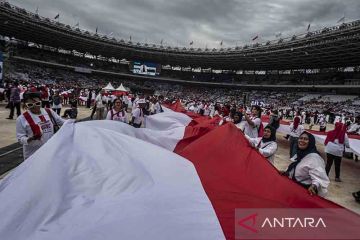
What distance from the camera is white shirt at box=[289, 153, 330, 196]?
11.5 ft

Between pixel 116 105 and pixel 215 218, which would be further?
pixel 116 105

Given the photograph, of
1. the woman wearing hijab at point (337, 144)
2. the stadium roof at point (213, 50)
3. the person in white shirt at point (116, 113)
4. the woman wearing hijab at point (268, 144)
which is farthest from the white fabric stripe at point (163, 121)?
the stadium roof at point (213, 50)

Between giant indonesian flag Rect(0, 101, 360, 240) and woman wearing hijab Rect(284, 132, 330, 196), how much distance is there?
1.35 ft

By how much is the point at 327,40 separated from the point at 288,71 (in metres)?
23.7

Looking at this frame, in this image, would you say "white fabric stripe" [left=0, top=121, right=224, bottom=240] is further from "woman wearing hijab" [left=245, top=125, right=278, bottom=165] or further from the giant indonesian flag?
"woman wearing hijab" [left=245, top=125, right=278, bottom=165]

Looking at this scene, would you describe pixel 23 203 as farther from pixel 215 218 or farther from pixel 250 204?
pixel 250 204

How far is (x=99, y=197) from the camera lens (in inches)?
99.7

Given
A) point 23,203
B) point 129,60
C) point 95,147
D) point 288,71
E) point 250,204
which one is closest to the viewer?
point 23,203

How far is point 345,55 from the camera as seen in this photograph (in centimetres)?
4528

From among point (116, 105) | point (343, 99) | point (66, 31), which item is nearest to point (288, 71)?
point (343, 99)

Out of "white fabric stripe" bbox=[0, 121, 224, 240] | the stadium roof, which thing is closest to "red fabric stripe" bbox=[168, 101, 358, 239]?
"white fabric stripe" bbox=[0, 121, 224, 240]

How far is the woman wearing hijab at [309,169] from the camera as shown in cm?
350

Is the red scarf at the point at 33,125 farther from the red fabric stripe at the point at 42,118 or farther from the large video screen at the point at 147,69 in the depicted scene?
the large video screen at the point at 147,69

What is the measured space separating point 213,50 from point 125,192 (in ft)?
206
